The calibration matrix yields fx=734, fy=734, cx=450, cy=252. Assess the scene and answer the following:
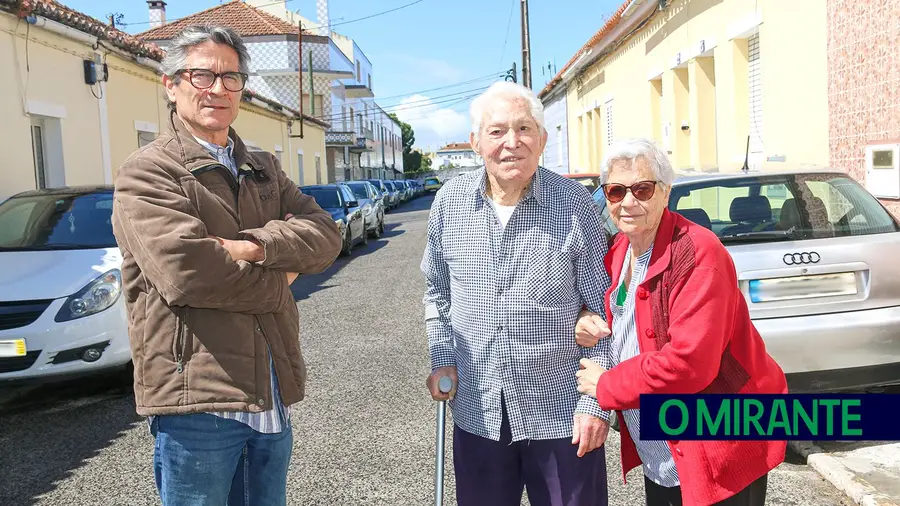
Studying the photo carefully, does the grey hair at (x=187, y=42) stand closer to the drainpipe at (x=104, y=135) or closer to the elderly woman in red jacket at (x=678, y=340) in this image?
the elderly woman in red jacket at (x=678, y=340)

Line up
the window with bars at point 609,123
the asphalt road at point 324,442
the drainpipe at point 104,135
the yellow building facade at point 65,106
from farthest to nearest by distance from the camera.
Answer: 1. the window with bars at point 609,123
2. the drainpipe at point 104,135
3. the yellow building facade at point 65,106
4. the asphalt road at point 324,442

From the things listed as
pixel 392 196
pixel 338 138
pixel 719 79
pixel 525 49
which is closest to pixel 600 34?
pixel 719 79

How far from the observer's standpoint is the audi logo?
13.9 feet

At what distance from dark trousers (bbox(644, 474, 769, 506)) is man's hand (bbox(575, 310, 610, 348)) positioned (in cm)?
47

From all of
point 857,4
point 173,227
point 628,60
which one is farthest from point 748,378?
point 628,60

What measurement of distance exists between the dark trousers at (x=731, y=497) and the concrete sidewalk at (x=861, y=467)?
5.41 ft

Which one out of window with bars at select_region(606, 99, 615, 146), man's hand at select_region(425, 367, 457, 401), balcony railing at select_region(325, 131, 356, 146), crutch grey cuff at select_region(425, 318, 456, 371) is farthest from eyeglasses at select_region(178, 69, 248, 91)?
balcony railing at select_region(325, 131, 356, 146)

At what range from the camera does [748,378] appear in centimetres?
207

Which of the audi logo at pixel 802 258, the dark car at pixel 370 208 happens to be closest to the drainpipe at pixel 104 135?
the dark car at pixel 370 208

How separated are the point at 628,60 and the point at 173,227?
56.9 feet

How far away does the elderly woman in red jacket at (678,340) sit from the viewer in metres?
2.01

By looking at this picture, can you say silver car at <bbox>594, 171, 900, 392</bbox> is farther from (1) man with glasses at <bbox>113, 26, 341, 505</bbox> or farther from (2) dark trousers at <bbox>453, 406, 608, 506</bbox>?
(1) man with glasses at <bbox>113, 26, 341, 505</bbox>

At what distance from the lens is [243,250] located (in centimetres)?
207

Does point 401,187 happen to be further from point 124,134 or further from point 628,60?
point 124,134
